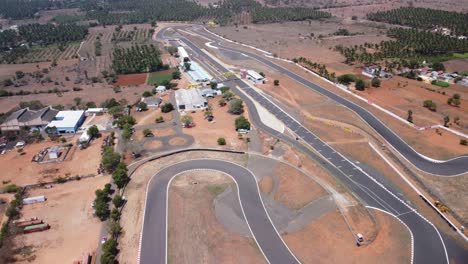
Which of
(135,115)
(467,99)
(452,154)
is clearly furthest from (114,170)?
(467,99)

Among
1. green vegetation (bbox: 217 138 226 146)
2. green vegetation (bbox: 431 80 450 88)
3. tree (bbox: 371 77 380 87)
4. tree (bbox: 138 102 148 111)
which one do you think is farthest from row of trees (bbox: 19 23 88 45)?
green vegetation (bbox: 431 80 450 88)

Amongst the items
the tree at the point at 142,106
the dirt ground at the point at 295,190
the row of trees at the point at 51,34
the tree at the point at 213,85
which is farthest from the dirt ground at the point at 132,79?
the row of trees at the point at 51,34

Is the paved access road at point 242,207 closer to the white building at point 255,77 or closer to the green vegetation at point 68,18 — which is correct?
the white building at point 255,77

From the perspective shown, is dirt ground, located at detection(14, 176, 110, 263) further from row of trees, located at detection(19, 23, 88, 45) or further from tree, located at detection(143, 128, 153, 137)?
row of trees, located at detection(19, 23, 88, 45)

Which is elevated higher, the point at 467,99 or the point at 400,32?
the point at 400,32

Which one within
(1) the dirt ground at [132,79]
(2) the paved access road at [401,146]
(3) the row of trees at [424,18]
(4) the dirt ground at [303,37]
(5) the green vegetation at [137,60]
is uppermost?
(3) the row of trees at [424,18]

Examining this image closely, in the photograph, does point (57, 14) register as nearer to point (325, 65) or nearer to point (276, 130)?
point (325, 65)
